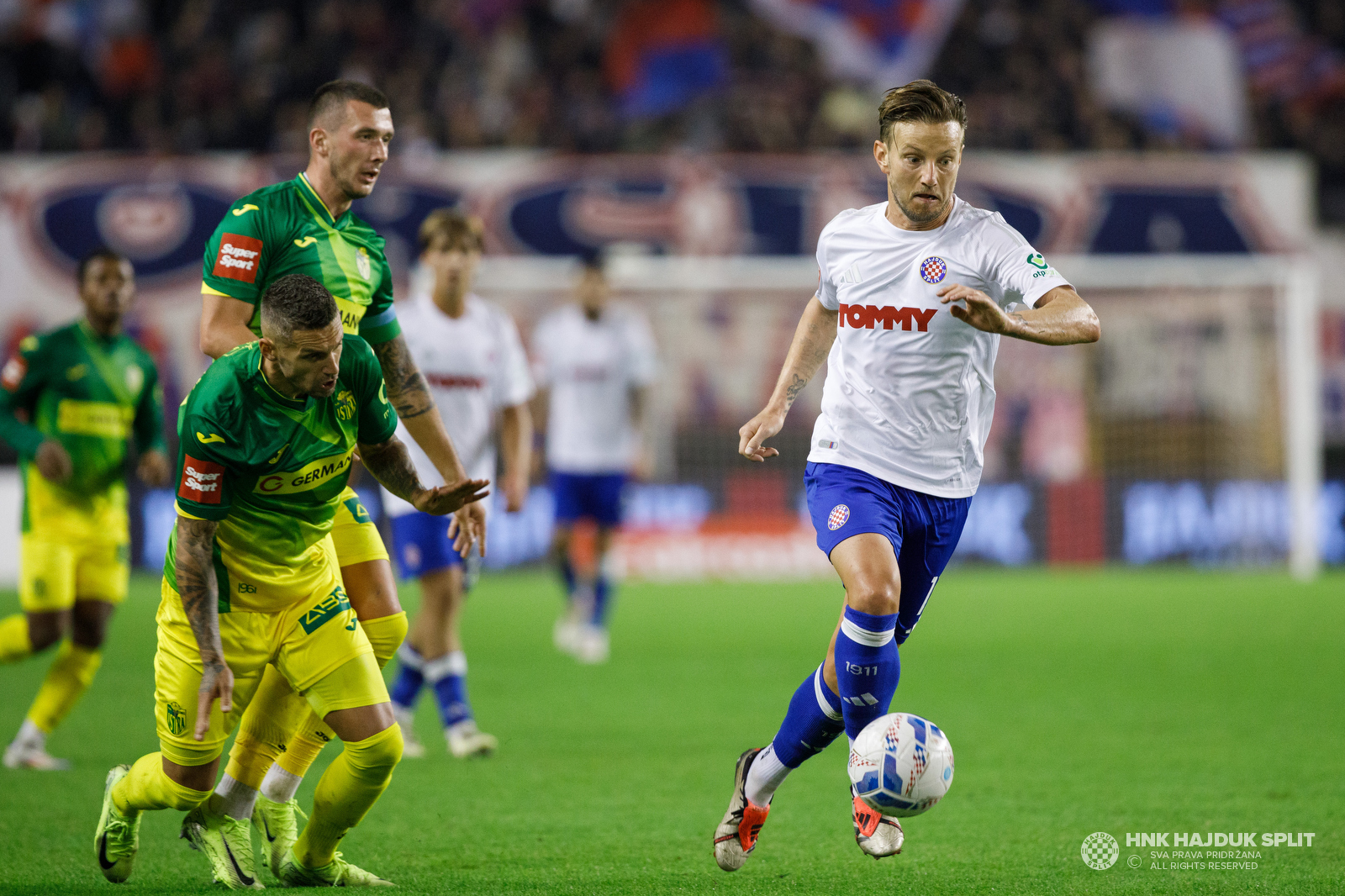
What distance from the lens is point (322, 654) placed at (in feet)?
14.0

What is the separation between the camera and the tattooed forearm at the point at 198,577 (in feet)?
13.4

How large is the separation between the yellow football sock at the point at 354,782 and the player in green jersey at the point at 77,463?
2.77 m

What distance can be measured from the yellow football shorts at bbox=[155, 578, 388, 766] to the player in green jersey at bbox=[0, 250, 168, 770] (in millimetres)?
2538

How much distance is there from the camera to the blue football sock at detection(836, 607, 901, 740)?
4.43 m

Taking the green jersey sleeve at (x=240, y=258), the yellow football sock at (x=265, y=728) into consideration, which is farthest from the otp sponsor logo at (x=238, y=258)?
the yellow football sock at (x=265, y=728)

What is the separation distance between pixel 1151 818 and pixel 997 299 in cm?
193

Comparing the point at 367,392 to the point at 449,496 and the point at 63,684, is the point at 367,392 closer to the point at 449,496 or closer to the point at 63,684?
the point at 449,496

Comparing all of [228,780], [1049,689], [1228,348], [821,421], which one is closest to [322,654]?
[228,780]

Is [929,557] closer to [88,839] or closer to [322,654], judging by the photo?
[322,654]

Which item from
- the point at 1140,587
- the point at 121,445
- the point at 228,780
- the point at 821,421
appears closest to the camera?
the point at 228,780

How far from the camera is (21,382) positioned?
22.5 feet

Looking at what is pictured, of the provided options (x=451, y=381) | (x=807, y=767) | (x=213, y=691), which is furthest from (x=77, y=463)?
(x=807, y=767)

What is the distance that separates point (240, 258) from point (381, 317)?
0.50m

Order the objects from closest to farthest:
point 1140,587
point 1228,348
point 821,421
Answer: point 821,421 < point 1140,587 < point 1228,348
